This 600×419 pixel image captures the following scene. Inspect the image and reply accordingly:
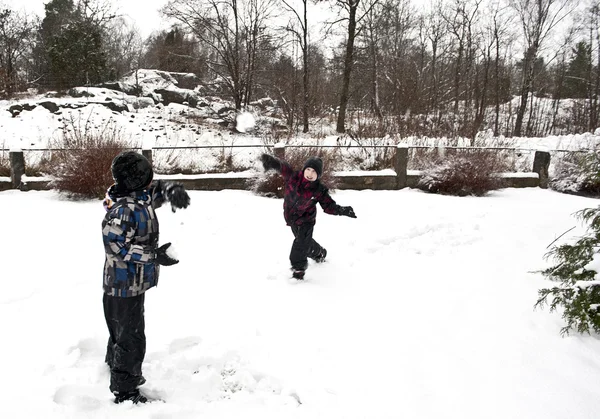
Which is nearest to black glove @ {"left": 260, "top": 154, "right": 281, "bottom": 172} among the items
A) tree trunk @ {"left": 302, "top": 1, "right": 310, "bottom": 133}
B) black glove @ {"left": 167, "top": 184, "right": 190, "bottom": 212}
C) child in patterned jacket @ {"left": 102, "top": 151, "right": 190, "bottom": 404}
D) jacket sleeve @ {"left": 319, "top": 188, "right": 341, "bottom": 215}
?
jacket sleeve @ {"left": 319, "top": 188, "right": 341, "bottom": 215}

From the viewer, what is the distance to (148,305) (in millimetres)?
3576

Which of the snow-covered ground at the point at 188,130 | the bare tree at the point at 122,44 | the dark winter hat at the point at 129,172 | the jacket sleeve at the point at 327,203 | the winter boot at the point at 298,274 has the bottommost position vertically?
the winter boot at the point at 298,274

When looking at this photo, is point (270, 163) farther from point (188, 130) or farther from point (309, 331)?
point (188, 130)

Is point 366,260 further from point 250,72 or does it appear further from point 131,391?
point 250,72

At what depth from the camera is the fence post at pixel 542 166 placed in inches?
371

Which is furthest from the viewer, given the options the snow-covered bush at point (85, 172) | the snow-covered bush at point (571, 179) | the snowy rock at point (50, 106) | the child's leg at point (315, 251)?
the snowy rock at point (50, 106)

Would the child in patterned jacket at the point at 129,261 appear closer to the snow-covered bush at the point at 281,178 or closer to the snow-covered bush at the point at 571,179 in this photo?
the snow-covered bush at the point at 281,178

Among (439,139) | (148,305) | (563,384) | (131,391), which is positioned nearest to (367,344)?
(563,384)

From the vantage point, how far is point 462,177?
852 cm

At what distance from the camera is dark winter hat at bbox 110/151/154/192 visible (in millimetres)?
2271

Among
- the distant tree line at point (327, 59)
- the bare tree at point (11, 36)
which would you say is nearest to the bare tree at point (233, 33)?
the distant tree line at point (327, 59)

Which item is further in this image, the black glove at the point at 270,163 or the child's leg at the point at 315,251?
the child's leg at the point at 315,251

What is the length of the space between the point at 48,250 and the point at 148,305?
2.22m

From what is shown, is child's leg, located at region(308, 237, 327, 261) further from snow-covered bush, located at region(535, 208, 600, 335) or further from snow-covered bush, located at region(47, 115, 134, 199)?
snow-covered bush, located at region(47, 115, 134, 199)
